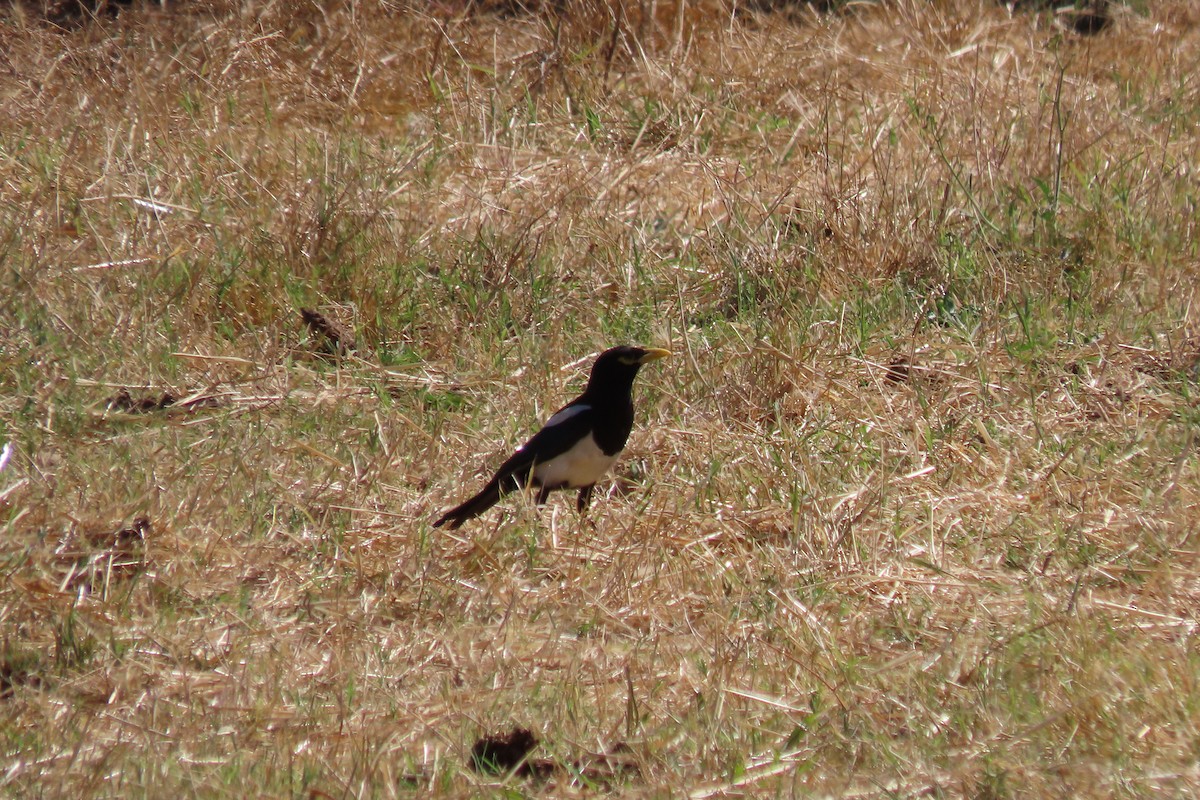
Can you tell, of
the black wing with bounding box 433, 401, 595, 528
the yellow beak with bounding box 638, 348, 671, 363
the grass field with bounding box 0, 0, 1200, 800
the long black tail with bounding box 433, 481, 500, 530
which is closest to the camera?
the grass field with bounding box 0, 0, 1200, 800

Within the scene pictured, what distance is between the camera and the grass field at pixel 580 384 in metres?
3.06

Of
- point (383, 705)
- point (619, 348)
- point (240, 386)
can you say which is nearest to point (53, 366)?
point (240, 386)

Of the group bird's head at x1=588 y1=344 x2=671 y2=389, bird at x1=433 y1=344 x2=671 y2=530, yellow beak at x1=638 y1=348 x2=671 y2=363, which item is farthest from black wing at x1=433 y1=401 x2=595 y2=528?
yellow beak at x1=638 y1=348 x2=671 y2=363

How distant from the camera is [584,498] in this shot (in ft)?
14.3

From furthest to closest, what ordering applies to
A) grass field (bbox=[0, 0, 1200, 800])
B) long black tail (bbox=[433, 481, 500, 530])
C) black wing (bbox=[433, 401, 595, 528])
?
black wing (bbox=[433, 401, 595, 528]) < long black tail (bbox=[433, 481, 500, 530]) < grass field (bbox=[0, 0, 1200, 800])

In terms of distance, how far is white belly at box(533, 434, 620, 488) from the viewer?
425 cm

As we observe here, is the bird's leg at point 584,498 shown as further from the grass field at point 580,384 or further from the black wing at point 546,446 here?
the black wing at point 546,446

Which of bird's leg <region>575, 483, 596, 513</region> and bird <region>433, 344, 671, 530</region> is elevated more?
bird <region>433, 344, 671, 530</region>

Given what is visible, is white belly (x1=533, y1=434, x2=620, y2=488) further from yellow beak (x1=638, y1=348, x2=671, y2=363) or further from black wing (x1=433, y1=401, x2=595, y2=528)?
yellow beak (x1=638, y1=348, x2=671, y2=363)

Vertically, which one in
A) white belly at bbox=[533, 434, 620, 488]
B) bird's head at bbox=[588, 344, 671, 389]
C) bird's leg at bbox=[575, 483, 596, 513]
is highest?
bird's head at bbox=[588, 344, 671, 389]

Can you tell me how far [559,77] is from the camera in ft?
22.7

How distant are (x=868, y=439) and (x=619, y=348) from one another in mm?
759

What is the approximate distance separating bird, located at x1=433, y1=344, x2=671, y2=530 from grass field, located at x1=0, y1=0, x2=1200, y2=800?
0.32 feet

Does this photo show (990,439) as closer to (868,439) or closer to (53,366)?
(868,439)
